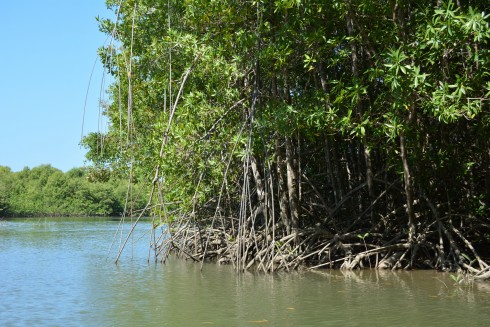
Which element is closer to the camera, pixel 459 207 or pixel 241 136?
pixel 241 136

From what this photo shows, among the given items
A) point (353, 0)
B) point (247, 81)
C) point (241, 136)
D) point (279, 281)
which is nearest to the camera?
point (353, 0)

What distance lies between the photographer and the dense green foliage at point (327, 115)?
24.2 feet

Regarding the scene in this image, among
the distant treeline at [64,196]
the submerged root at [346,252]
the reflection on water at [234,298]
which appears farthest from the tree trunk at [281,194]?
the distant treeline at [64,196]

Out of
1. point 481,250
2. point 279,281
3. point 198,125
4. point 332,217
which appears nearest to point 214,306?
point 279,281

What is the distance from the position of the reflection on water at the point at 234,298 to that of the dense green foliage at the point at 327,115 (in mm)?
829

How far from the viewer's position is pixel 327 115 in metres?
7.76

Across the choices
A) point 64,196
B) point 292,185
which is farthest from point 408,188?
point 64,196

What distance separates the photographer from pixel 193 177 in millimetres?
9617

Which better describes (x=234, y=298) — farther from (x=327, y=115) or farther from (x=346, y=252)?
(x=346, y=252)

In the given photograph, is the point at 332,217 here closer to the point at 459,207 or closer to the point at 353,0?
the point at 459,207

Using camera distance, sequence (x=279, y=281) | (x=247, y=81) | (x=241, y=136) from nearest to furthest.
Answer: (x=279, y=281), (x=241, y=136), (x=247, y=81)

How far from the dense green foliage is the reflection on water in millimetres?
829

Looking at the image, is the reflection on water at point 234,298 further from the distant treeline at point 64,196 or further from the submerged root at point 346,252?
the distant treeline at point 64,196

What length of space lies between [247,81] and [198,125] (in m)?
1.21
